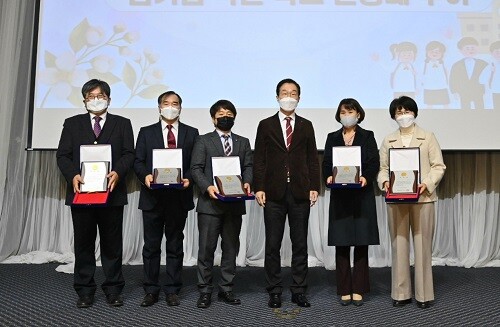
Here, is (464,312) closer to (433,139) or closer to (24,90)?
(433,139)

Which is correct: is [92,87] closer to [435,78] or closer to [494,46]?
[435,78]

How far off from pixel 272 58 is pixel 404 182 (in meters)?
1.70

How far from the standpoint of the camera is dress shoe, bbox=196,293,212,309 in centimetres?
296

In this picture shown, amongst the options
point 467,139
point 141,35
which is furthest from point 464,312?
point 141,35

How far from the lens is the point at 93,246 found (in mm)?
3035

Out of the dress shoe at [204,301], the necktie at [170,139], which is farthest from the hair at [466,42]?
the dress shoe at [204,301]

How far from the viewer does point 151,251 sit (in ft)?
10.1

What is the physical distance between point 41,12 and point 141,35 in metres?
0.91

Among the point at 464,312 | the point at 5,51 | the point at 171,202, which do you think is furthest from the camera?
the point at 5,51

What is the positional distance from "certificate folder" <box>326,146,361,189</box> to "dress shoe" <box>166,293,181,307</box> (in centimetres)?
125

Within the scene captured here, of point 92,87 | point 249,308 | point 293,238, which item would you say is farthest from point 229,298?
point 92,87

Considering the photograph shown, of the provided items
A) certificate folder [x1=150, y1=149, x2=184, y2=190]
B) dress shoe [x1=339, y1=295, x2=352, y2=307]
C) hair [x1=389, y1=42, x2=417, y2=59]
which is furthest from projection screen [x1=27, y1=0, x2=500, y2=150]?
dress shoe [x1=339, y1=295, x2=352, y2=307]

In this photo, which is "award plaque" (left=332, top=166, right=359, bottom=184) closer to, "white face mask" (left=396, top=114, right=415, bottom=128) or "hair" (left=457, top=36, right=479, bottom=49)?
"white face mask" (left=396, top=114, right=415, bottom=128)

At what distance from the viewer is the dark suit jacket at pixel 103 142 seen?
299cm
